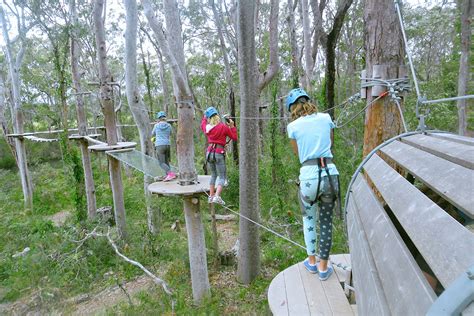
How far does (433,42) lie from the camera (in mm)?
16797

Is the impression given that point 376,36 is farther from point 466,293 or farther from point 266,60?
point 266,60

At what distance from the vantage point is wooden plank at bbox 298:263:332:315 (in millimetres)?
1861

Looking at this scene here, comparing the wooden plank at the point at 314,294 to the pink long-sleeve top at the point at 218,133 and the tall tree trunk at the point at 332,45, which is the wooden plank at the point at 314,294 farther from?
the tall tree trunk at the point at 332,45

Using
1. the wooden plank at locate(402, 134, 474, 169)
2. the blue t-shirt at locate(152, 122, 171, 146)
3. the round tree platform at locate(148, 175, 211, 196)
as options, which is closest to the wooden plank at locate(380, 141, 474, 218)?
the wooden plank at locate(402, 134, 474, 169)

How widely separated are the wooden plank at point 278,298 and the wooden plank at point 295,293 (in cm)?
2

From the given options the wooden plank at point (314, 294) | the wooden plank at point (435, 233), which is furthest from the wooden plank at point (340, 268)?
the wooden plank at point (435, 233)

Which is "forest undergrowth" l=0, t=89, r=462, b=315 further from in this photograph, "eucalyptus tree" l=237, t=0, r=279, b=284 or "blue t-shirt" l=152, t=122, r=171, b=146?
"blue t-shirt" l=152, t=122, r=171, b=146

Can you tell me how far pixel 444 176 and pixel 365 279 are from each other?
0.33 meters

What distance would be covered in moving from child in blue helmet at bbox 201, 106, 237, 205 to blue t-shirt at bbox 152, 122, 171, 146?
1605 mm

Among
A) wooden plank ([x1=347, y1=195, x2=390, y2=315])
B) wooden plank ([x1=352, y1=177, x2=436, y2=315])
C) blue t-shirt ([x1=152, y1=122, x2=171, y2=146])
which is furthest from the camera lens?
blue t-shirt ([x1=152, y1=122, x2=171, y2=146])

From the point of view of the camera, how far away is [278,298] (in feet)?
6.65

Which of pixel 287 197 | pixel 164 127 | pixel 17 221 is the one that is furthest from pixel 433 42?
pixel 17 221

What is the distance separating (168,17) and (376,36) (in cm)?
255

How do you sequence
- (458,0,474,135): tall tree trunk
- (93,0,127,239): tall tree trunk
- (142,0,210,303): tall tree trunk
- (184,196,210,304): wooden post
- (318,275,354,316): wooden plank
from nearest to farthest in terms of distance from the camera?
→ 1. (318,275,354,316): wooden plank
2. (142,0,210,303): tall tree trunk
3. (184,196,210,304): wooden post
4. (93,0,127,239): tall tree trunk
5. (458,0,474,135): tall tree trunk
